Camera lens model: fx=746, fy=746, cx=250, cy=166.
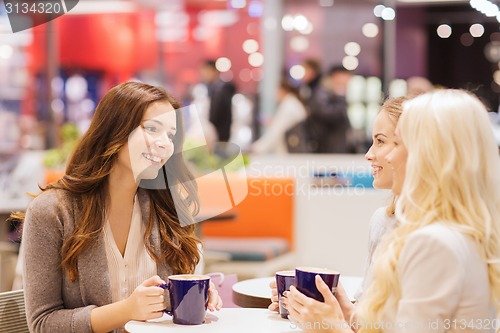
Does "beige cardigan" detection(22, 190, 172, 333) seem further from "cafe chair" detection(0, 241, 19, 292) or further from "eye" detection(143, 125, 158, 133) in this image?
"cafe chair" detection(0, 241, 19, 292)

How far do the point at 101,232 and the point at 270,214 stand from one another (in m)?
3.56

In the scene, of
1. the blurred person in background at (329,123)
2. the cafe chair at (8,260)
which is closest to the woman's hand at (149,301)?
the cafe chair at (8,260)

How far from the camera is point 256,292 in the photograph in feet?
7.23

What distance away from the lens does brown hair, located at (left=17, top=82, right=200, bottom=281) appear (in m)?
1.99

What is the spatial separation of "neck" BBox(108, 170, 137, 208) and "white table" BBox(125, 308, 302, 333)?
1.37 feet

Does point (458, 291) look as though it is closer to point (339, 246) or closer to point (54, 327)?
point (54, 327)

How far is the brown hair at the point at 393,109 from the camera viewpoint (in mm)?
2021

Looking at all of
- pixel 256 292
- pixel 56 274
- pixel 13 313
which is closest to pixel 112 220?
pixel 56 274

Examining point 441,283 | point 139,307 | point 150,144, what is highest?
point 150,144

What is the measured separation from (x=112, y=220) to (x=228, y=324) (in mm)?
506

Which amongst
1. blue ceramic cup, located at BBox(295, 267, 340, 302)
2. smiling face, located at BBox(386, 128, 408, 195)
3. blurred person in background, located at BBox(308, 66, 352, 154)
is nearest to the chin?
blue ceramic cup, located at BBox(295, 267, 340, 302)

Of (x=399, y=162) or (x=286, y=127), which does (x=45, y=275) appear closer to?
(x=399, y=162)

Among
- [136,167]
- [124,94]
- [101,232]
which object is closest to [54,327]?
[101,232]

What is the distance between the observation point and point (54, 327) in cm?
189
